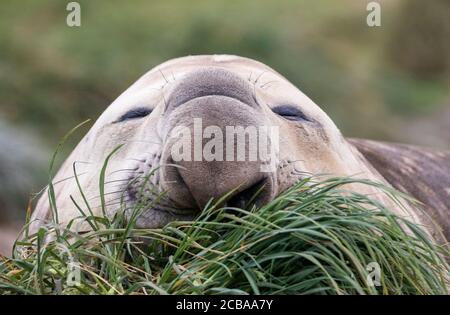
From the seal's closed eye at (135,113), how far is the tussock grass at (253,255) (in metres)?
0.82

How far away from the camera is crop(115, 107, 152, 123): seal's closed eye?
4262 mm

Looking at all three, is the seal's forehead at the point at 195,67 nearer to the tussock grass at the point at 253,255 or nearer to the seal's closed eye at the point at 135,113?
the seal's closed eye at the point at 135,113

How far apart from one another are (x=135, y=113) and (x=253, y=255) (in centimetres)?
126

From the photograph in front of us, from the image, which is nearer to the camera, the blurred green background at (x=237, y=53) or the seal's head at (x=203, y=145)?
the seal's head at (x=203, y=145)

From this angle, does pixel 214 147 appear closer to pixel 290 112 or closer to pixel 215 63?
pixel 290 112

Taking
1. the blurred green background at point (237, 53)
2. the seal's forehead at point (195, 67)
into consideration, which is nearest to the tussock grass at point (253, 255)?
the seal's forehead at point (195, 67)

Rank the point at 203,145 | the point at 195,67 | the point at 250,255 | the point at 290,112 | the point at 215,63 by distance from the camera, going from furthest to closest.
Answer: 1. the point at 215,63
2. the point at 195,67
3. the point at 290,112
4. the point at 203,145
5. the point at 250,255

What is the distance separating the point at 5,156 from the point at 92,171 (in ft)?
20.0

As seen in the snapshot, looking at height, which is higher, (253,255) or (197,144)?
(197,144)

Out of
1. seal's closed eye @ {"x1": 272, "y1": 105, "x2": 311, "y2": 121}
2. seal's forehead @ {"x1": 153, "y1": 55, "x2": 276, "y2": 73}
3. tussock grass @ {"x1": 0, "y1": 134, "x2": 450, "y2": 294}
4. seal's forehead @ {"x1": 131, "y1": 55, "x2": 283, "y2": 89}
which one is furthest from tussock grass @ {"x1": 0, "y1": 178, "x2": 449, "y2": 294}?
seal's forehead @ {"x1": 153, "y1": 55, "x2": 276, "y2": 73}

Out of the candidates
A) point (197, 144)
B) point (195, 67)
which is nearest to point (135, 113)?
point (195, 67)

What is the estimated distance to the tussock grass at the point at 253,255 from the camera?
10.5 feet

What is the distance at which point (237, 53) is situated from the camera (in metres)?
14.6
